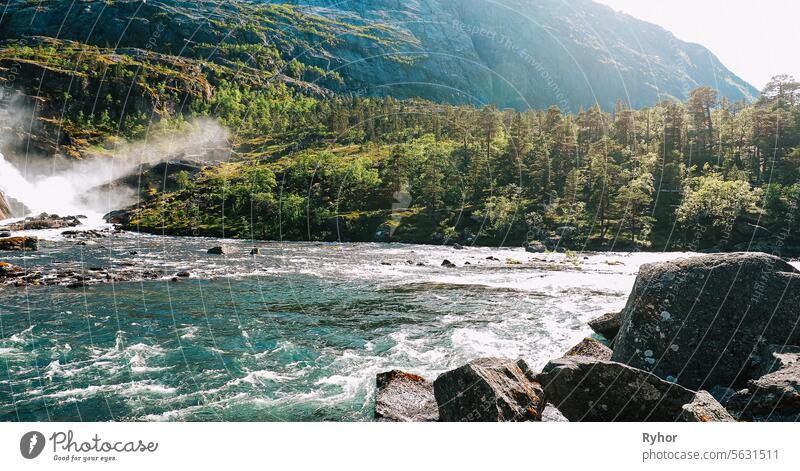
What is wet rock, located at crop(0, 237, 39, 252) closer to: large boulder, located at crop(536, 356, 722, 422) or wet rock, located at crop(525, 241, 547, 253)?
large boulder, located at crop(536, 356, 722, 422)

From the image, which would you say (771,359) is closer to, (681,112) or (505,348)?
(505,348)

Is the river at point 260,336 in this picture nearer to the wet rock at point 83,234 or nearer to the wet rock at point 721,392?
the wet rock at point 721,392

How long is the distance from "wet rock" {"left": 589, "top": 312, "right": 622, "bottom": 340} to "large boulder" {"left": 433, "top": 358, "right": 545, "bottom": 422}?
10252 mm

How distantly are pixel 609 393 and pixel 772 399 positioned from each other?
9.98ft

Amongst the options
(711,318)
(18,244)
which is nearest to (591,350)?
(711,318)

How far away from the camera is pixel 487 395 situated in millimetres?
9484

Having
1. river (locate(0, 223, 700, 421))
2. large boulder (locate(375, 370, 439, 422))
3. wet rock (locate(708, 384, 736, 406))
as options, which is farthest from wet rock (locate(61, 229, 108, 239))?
wet rock (locate(708, 384, 736, 406))

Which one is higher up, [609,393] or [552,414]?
[609,393]

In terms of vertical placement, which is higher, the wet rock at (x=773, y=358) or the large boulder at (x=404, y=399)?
the wet rock at (x=773, y=358)

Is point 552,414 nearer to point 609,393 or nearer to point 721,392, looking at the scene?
point 609,393

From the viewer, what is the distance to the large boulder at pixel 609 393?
9281mm

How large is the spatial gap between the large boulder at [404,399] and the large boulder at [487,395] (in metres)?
0.79

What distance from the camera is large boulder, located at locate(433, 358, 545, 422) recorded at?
938cm

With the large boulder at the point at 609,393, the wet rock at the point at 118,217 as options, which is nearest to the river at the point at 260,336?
the large boulder at the point at 609,393
